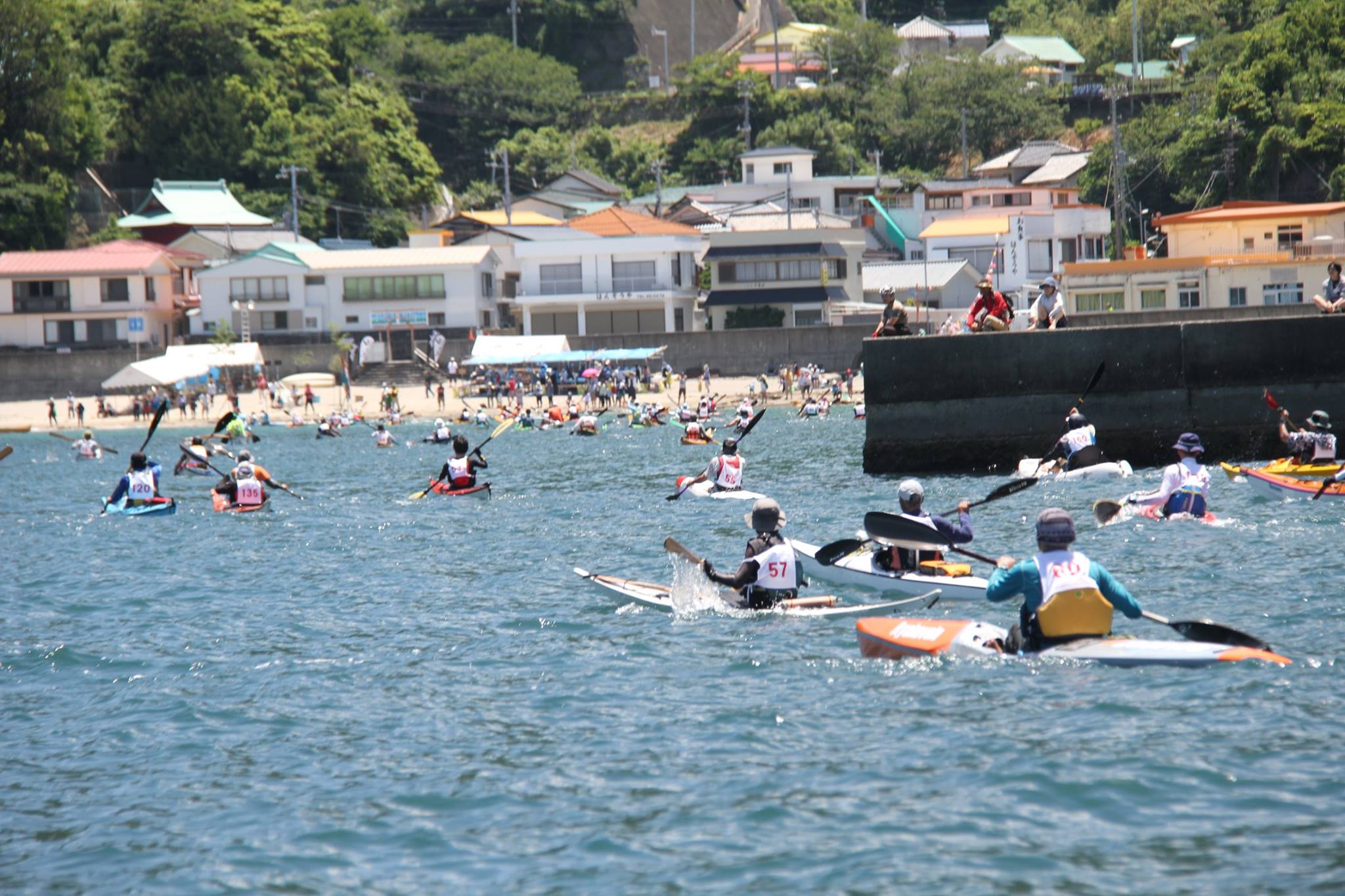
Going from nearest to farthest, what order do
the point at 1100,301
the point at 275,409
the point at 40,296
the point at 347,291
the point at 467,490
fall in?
1. the point at 467,490
2. the point at 1100,301
3. the point at 275,409
4. the point at 40,296
5. the point at 347,291

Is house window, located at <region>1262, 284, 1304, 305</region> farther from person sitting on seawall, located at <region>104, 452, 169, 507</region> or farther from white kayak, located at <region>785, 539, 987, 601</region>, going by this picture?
A: white kayak, located at <region>785, 539, 987, 601</region>

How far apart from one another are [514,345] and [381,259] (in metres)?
11.9

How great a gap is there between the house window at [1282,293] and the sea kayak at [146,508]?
43.7 meters

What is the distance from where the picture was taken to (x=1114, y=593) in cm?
1182

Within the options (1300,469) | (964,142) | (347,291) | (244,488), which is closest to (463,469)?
(244,488)

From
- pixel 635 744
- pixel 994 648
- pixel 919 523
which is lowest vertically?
pixel 635 744

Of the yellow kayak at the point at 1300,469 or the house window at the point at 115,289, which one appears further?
the house window at the point at 115,289

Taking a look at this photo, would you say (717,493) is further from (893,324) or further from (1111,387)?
(1111,387)

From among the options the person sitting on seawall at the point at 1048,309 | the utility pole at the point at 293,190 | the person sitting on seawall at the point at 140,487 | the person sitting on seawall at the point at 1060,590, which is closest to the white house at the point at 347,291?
the utility pole at the point at 293,190

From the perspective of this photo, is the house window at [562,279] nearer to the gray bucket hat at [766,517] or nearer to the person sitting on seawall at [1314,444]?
the person sitting on seawall at [1314,444]

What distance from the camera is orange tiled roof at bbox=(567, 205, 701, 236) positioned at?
7856 cm

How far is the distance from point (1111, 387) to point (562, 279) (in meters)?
52.7

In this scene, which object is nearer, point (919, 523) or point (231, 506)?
point (919, 523)

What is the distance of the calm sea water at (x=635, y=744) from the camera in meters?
9.17
